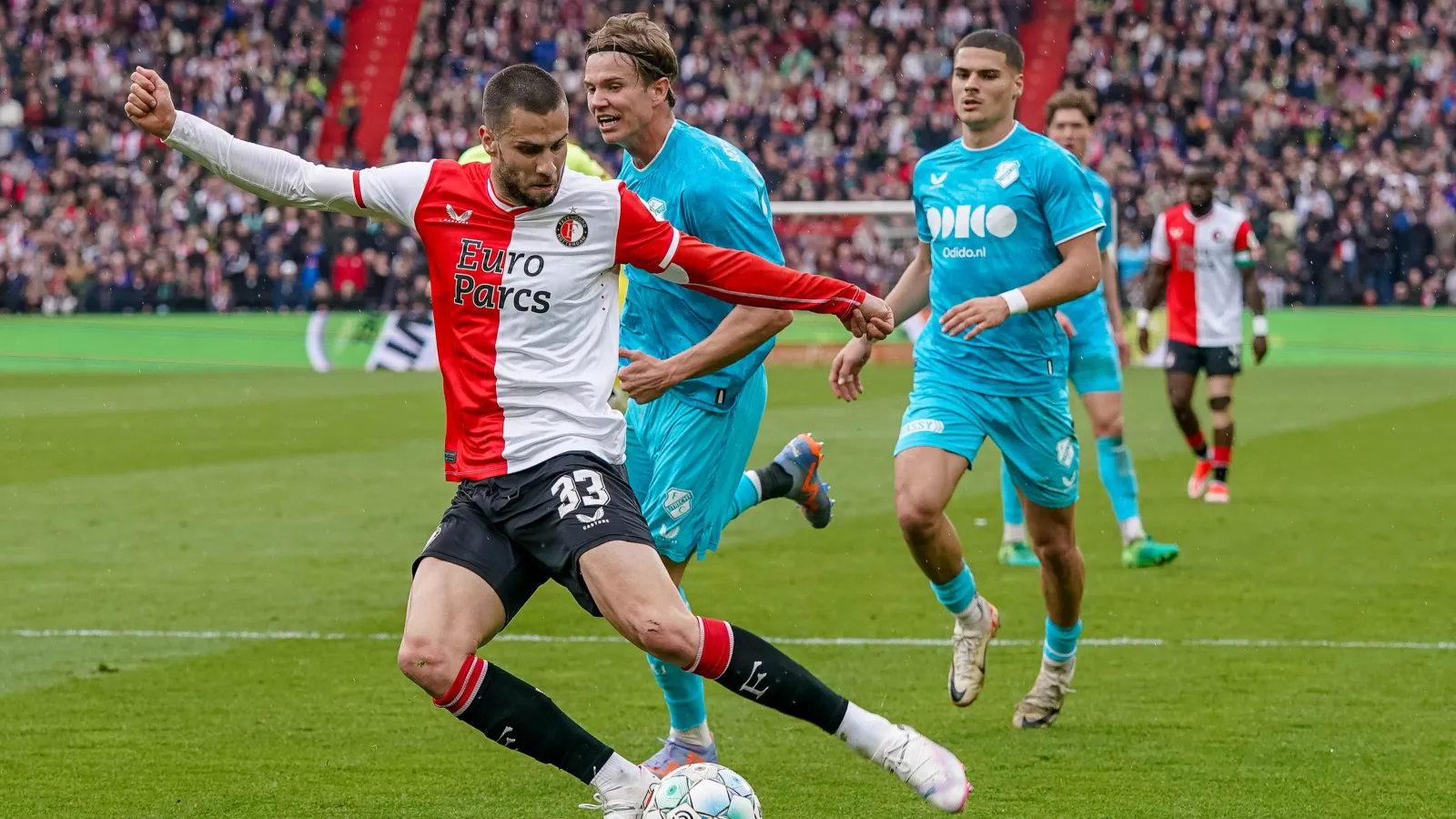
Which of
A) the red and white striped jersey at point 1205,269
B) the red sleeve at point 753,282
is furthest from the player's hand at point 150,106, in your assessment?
the red and white striped jersey at point 1205,269

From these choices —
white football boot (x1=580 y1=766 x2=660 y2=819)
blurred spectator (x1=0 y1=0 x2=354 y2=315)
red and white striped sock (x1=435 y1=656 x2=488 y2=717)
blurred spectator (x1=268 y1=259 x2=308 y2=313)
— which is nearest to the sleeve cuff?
white football boot (x1=580 y1=766 x2=660 y2=819)

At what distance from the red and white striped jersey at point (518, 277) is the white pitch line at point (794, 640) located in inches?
122

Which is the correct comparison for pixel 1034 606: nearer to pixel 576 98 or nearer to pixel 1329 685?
pixel 1329 685

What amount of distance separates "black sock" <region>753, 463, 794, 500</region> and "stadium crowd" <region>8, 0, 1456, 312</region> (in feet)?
67.5

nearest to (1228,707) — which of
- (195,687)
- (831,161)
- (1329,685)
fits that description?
(1329,685)

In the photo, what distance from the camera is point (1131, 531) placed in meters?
10.1

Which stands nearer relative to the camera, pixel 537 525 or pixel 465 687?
pixel 465 687

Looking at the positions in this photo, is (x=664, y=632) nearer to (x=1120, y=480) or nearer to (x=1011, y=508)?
(x=1011, y=508)

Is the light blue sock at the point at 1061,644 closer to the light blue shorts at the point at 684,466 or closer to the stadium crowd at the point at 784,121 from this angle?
the light blue shorts at the point at 684,466

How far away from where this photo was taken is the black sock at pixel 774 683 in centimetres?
459

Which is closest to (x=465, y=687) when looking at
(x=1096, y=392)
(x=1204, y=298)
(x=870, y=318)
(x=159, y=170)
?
(x=870, y=318)

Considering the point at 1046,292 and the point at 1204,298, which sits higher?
the point at 1046,292

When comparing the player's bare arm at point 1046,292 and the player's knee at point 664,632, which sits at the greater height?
the player's bare arm at point 1046,292

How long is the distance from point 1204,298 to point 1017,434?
22.6 feet
